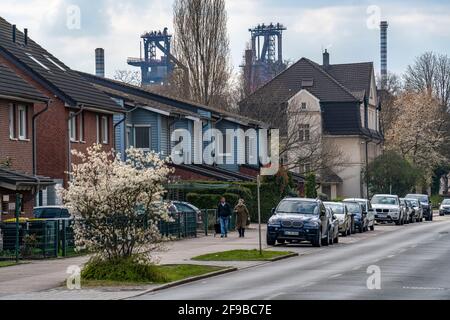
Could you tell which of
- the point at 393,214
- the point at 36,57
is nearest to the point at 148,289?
the point at 36,57

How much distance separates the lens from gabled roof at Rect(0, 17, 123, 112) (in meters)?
50.8

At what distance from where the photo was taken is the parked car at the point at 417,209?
7500 cm

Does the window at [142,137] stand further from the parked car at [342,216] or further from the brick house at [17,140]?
the brick house at [17,140]

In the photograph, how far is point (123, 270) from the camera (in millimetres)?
26062

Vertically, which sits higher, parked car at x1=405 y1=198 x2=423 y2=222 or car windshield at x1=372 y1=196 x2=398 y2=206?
car windshield at x1=372 y1=196 x2=398 y2=206

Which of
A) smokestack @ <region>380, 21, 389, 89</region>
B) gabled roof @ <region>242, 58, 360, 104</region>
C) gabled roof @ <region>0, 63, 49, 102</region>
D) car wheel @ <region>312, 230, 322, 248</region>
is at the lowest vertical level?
car wheel @ <region>312, 230, 322, 248</region>

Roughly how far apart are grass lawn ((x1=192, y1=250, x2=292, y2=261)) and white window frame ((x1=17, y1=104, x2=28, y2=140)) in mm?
13202

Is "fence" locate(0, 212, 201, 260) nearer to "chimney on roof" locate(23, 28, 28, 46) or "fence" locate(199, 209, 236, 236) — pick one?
"fence" locate(199, 209, 236, 236)

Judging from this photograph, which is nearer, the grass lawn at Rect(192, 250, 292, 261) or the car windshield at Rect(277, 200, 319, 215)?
the grass lawn at Rect(192, 250, 292, 261)

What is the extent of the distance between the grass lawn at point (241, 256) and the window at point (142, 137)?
2792cm

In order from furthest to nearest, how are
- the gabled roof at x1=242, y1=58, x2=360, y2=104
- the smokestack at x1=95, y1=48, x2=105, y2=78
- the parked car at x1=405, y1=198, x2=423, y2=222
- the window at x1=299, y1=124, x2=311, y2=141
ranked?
1. the smokestack at x1=95, y1=48, x2=105, y2=78
2. the gabled roof at x1=242, y1=58, x2=360, y2=104
3. the window at x1=299, y1=124, x2=311, y2=141
4. the parked car at x1=405, y1=198, x2=423, y2=222

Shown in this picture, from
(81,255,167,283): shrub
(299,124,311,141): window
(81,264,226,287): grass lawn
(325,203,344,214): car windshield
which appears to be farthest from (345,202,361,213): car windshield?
(81,255,167,283): shrub

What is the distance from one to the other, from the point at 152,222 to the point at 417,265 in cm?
814

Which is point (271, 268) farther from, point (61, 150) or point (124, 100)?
point (124, 100)
